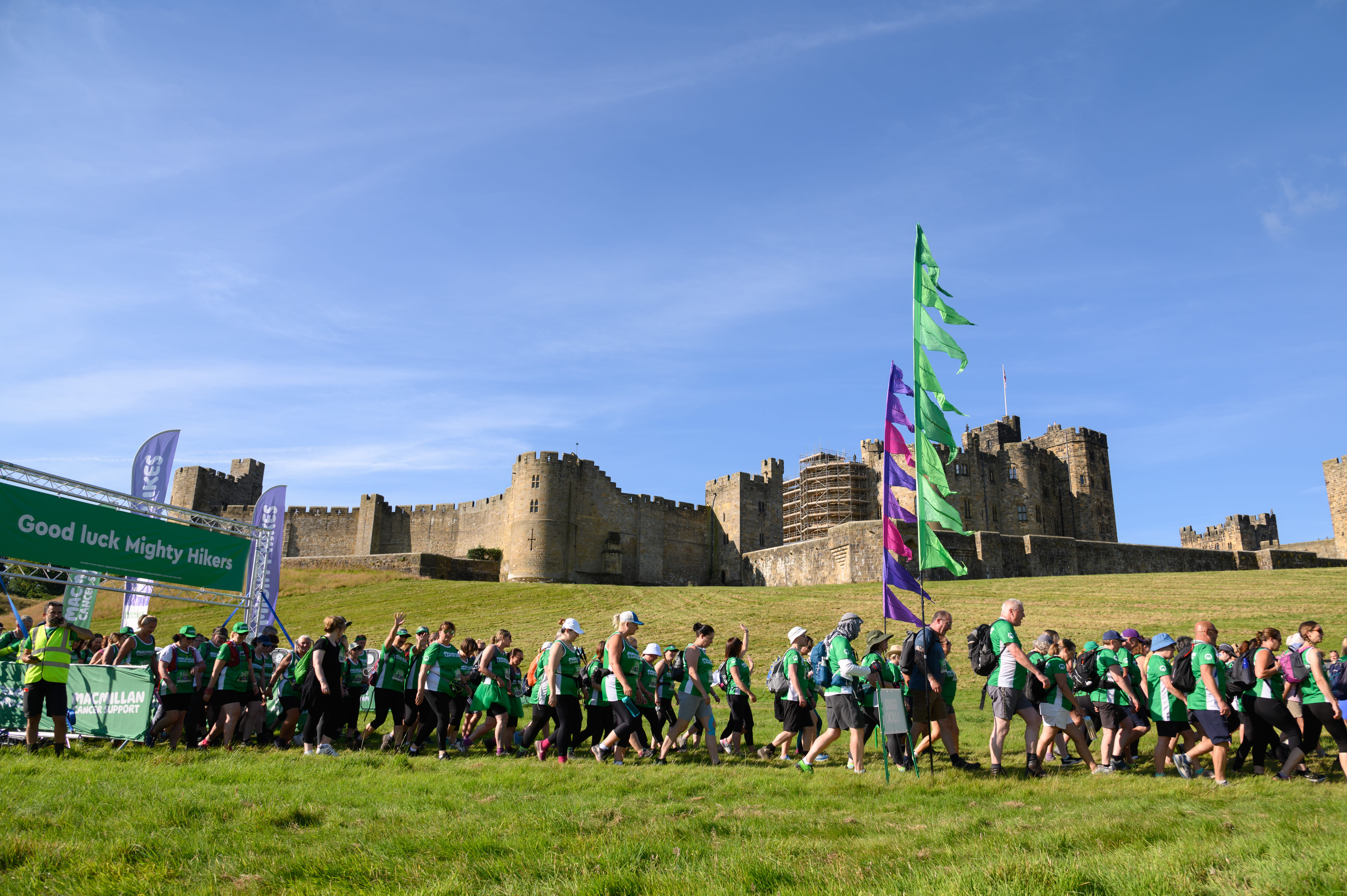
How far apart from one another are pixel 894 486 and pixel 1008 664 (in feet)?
9.23

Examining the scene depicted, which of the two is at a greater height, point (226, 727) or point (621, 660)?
point (621, 660)

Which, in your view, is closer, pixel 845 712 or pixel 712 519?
pixel 845 712

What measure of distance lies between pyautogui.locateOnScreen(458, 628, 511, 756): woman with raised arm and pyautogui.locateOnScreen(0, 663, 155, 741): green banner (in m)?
3.61

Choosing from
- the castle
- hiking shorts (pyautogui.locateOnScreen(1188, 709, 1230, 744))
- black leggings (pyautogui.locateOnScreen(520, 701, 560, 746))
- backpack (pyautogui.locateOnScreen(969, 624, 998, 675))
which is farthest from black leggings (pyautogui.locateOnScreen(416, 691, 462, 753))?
the castle

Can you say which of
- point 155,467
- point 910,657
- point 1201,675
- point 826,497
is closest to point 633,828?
point 910,657

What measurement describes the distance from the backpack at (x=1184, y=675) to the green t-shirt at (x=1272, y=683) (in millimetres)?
593

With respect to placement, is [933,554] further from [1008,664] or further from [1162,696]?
[1162,696]

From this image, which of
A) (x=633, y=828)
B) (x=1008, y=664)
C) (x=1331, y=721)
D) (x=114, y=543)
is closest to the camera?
(x=633, y=828)

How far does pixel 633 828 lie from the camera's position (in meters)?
5.75

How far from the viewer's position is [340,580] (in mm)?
48625

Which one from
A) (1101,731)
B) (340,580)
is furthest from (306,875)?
(340,580)

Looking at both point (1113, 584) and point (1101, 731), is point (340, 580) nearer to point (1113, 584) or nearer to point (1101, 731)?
point (1113, 584)

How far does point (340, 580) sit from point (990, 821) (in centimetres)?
4717

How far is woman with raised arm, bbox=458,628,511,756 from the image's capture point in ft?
35.9
